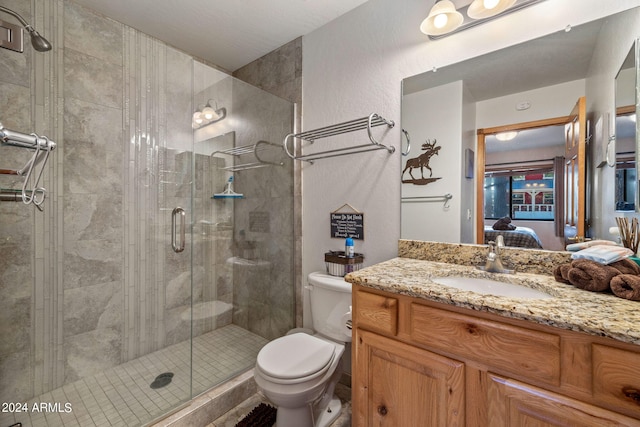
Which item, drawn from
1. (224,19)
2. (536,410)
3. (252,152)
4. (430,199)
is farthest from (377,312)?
(224,19)

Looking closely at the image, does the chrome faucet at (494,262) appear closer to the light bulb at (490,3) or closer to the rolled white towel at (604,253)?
the rolled white towel at (604,253)

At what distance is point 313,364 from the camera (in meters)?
1.31

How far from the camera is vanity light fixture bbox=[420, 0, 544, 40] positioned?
119 cm

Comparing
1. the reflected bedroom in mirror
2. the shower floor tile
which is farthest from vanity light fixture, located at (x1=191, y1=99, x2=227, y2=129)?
the shower floor tile

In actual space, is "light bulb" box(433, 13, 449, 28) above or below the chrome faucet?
above

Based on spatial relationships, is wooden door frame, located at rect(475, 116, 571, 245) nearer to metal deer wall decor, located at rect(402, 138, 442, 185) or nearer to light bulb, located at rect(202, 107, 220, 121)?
metal deer wall decor, located at rect(402, 138, 442, 185)

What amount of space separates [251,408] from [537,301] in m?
1.61

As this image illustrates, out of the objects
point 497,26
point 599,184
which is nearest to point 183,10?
point 497,26

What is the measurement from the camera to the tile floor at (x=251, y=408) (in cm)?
149

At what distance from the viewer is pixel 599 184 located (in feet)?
3.56

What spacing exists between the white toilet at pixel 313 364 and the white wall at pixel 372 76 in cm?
32

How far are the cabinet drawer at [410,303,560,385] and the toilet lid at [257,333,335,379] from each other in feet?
1.93

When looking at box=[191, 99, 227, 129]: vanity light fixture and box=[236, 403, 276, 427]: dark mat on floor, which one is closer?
box=[236, 403, 276, 427]: dark mat on floor

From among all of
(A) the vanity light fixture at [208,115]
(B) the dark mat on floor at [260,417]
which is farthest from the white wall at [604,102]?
(A) the vanity light fixture at [208,115]
